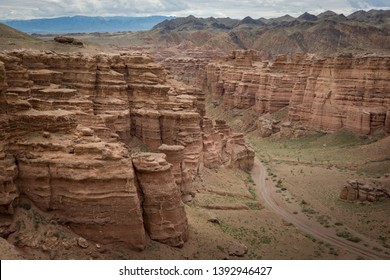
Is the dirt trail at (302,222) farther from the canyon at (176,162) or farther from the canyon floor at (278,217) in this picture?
the canyon at (176,162)

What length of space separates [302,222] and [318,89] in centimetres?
4409

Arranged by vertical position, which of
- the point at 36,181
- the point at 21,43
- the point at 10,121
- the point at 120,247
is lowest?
the point at 120,247

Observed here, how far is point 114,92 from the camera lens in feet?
149

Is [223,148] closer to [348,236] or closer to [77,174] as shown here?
[348,236]

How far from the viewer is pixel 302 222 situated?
43031 millimetres

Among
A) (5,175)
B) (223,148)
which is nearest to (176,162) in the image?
(5,175)

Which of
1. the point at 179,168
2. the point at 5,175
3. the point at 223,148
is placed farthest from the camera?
the point at 223,148

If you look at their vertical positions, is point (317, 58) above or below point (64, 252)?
above

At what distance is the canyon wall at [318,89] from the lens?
2862 inches

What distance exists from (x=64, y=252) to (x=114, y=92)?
23101mm

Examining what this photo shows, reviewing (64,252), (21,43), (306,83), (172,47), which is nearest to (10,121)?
(64,252)

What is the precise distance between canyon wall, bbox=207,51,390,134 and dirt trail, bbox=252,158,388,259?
23.9 meters

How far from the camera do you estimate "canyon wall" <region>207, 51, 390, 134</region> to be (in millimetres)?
72688
